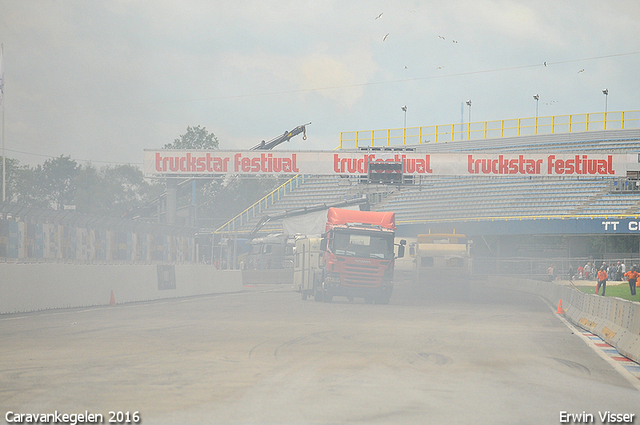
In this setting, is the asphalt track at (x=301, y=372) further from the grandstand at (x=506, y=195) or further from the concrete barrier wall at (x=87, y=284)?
the grandstand at (x=506, y=195)

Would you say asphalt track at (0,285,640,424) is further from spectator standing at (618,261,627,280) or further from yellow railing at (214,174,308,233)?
yellow railing at (214,174,308,233)

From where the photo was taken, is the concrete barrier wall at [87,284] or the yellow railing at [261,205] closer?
the concrete barrier wall at [87,284]

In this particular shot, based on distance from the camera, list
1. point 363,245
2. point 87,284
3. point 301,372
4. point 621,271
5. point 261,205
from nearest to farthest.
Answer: point 301,372, point 87,284, point 363,245, point 621,271, point 261,205

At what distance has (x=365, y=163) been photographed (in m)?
37.2

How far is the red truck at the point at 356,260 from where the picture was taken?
29141mm

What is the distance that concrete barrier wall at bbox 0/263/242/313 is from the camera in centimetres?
2077

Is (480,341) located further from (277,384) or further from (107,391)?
(107,391)

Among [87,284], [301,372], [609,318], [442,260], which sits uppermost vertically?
[301,372]

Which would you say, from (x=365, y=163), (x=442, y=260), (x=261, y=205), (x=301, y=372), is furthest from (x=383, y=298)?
(x=261, y=205)

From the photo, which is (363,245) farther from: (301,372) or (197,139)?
(197,139)

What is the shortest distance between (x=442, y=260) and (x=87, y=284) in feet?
69.8

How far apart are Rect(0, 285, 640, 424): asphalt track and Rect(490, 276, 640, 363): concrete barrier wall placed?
68 cm

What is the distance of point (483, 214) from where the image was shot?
193 feet

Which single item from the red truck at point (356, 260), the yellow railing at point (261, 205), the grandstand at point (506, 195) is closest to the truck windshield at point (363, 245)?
the red truck at point (356, 260)
